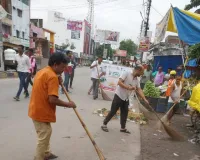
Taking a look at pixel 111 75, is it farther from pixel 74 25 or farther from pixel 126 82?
pixel 74 25

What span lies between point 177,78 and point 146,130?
79.0 inches

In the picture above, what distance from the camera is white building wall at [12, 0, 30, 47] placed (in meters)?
27.7

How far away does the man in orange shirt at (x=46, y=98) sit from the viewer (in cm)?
307

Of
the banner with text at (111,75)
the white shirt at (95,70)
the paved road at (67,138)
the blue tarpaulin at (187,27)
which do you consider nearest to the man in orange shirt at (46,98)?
the paved road at (67,138)

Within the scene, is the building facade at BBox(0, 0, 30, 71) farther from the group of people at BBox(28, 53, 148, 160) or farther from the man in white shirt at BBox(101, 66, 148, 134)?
the group of people at BBox(28, 53, 148, 160)

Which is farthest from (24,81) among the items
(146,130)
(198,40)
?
(198,40)

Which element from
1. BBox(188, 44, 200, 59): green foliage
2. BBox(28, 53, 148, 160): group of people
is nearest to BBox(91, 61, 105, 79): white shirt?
BBox(188, 44, 200, 59): green foliage

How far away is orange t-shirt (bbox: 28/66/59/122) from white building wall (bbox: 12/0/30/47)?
2649 cm

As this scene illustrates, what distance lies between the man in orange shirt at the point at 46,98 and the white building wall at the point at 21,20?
1042 inches

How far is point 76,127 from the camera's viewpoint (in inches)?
227

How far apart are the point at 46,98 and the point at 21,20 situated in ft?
94.5

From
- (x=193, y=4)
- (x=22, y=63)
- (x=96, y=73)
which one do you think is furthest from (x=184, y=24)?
(x=193, y=4)

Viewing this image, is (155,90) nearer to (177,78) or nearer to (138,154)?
(177,78)

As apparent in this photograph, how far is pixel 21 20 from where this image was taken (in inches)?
1165
